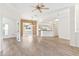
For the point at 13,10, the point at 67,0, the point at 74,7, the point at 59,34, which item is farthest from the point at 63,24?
the point at 67,0

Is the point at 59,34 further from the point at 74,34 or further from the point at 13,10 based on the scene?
the point at 13,10

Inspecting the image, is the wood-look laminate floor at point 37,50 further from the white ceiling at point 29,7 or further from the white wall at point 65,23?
the white wall at point 65,23

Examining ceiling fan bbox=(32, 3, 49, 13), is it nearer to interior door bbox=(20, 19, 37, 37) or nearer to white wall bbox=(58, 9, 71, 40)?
interior door bbox=(20, 19, 37, 37)

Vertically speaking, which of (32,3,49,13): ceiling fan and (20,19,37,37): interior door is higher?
(32,3,49,13): ceiling fan

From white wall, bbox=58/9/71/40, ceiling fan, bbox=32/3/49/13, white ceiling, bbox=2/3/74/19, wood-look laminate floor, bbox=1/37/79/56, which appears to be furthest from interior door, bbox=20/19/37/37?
white wall, bbox=58/9/71/40

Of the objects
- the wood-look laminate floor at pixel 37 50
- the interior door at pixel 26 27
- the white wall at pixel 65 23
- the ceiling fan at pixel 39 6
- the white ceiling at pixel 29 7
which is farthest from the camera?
the white wall at pixel 65 23

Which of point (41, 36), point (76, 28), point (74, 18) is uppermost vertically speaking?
point (74, 18)

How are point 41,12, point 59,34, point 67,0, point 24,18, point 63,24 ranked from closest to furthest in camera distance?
1. point 67,0
2. point 41,12
3. point 24,18
4. point 63,24
5. point 59,34

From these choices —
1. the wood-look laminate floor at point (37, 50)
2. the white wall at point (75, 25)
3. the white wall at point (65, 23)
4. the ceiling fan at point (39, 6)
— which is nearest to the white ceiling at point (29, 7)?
the ceiling fan at point (39, 6)

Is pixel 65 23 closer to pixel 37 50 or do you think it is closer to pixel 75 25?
pixel 75 25

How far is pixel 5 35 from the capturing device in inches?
279

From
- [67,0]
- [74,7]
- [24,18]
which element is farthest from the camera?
[24,18]

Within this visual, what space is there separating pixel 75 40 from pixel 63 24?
14.2 ft

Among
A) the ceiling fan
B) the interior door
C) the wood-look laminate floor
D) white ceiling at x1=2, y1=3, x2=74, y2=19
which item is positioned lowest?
the wood-look laminate floor
